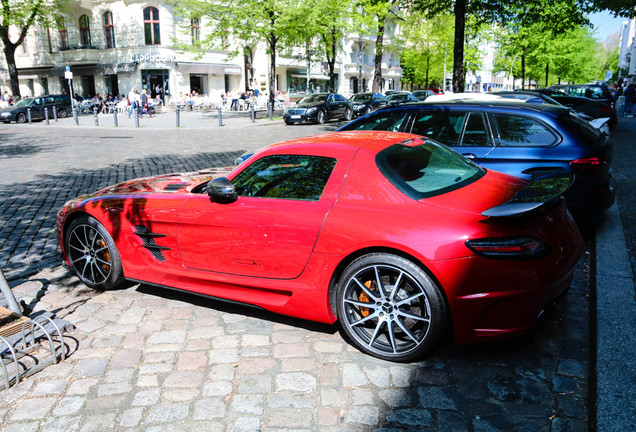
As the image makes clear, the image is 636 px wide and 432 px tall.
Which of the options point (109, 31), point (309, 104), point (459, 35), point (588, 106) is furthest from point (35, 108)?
point (588, 106)

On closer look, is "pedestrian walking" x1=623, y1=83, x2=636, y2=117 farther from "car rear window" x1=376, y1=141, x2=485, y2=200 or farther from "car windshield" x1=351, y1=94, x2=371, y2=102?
"car rear window" x1=376, y1=141, x2=485, y2=200

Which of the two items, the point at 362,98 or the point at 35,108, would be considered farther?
the point at 362,98

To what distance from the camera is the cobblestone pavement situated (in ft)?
9.28

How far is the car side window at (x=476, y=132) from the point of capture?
19.3ft

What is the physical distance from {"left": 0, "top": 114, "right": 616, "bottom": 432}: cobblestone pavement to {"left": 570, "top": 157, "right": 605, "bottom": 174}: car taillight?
122 centimetres

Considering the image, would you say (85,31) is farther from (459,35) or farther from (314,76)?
(459,35)

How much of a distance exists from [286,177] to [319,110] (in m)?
22.5

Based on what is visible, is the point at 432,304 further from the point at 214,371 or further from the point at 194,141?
the point at 194,141

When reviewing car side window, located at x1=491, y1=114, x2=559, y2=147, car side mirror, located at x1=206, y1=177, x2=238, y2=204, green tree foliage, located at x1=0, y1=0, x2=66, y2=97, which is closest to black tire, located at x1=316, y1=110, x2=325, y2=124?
car side window, located at x1=491, y1=114, x2=559, y2=147

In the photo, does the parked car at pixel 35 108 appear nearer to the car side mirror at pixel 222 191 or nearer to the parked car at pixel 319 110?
the parked car at pixel 319 110

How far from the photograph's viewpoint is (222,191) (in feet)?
12.4

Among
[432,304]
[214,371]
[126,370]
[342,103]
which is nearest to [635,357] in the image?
[432,304]

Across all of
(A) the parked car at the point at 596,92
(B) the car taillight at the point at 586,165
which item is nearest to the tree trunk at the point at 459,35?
(A) the parked car at the point at 596,92

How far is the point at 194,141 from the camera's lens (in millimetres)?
17328
